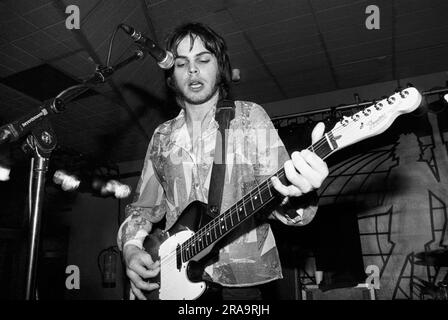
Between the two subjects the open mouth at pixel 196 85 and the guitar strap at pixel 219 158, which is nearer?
the guitar strap at pixel 219 158

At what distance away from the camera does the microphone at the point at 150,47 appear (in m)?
1.45

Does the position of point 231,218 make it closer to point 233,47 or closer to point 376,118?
point 376,118

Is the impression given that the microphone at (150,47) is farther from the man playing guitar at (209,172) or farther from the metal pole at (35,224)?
the metal pole at (35,224)

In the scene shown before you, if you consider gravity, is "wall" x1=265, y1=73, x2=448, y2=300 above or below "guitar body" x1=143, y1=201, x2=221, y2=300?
above

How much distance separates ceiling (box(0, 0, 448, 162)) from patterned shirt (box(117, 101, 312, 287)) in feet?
7.61

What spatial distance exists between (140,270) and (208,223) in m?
0.36

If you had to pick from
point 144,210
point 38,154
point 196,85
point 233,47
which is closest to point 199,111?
point 196,85

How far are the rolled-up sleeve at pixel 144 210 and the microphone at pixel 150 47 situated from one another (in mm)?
477

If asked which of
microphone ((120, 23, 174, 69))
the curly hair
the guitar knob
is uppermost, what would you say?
the curly hair

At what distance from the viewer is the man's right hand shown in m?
1.42

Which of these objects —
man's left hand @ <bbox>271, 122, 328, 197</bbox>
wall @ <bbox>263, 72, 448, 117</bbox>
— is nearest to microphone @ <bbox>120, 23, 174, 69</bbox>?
man's left hand @ <bbox>271, 122, 328, 197</bbox>

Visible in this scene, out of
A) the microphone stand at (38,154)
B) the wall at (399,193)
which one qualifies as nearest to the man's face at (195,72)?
the microphone stand at (38,154)

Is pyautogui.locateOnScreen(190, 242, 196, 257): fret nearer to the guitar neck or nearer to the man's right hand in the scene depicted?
the guitar neck

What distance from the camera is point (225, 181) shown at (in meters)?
1.56
